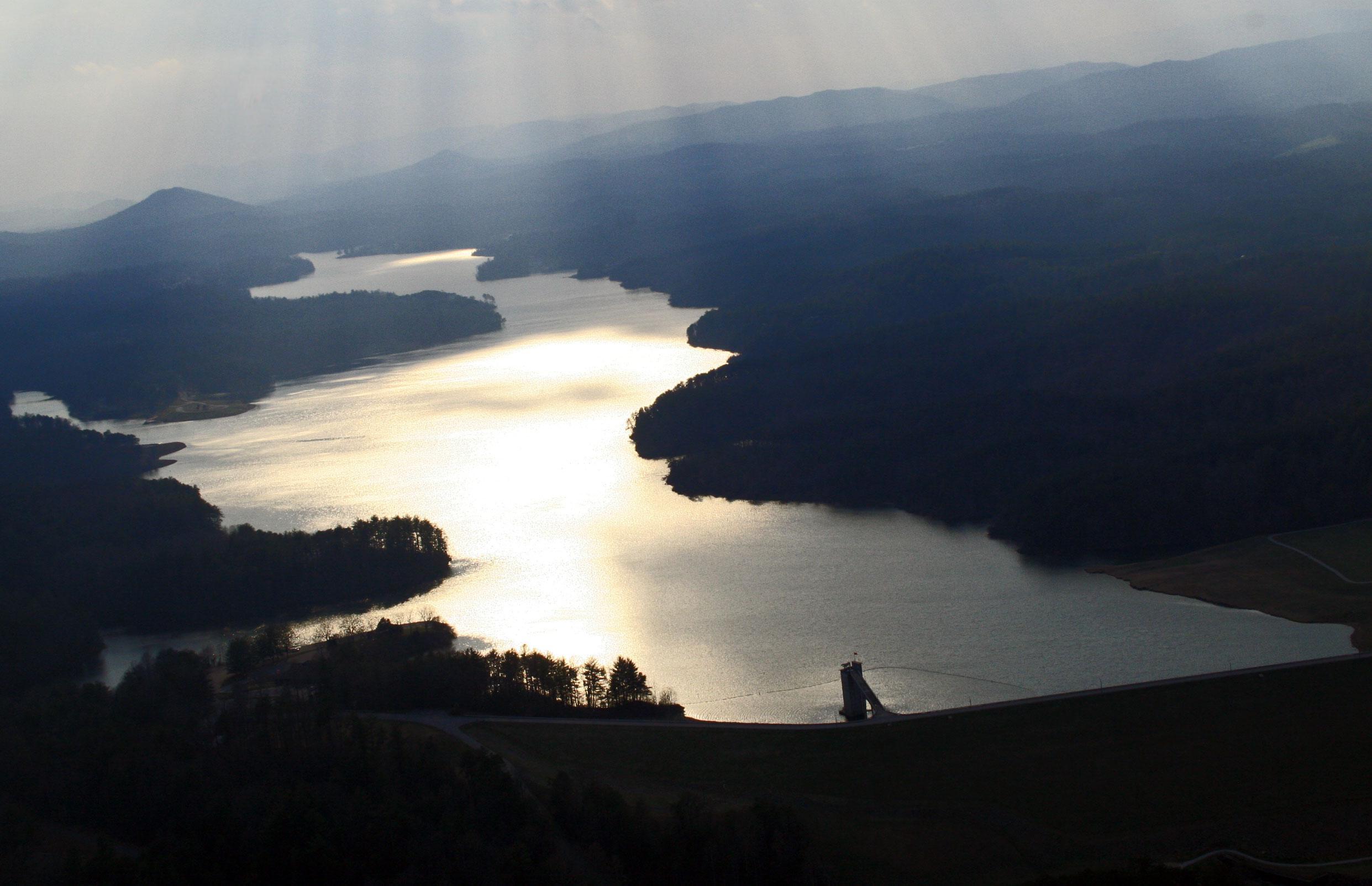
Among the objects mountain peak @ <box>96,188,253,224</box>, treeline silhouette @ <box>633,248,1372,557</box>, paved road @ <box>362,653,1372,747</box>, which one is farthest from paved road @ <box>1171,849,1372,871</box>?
mountain peak @ <box>96,188,253,224</box>

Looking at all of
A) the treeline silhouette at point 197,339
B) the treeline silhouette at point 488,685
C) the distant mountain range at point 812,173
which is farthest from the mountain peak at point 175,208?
the treeline silhouette at point 488,685

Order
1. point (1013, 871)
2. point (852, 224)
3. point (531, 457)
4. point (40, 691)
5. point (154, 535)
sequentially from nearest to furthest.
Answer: point (1013, 871)
point (40, 691)
point (154, 535)
point (531, 457)
point (852, 224)

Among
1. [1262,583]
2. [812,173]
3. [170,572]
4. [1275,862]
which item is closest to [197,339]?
[170,572]

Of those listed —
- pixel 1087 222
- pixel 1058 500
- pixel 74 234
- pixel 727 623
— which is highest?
pixel 74 234

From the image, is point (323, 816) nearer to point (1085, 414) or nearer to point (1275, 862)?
point (1275, 862)

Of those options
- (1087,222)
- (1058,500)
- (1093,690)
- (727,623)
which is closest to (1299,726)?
(1093,690)

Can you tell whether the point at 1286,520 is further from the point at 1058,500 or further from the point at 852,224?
the point at 852,224

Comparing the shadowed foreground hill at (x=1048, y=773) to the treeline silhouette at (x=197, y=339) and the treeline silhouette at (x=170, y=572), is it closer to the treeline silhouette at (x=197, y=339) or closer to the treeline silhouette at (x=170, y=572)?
the treeline silhouette at (x=170, y=572)

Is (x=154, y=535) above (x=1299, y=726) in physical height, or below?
above
